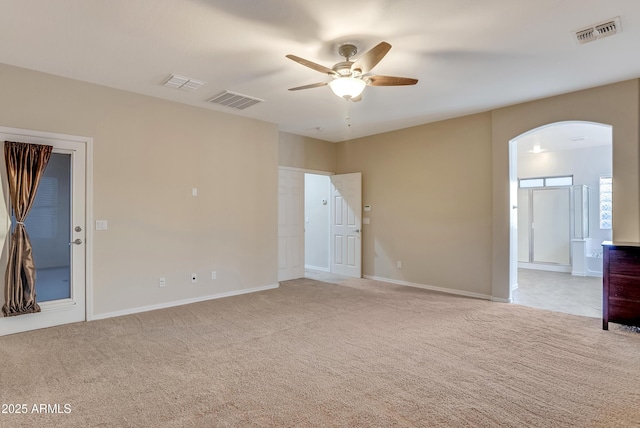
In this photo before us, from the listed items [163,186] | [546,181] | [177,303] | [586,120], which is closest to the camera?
[586,120]

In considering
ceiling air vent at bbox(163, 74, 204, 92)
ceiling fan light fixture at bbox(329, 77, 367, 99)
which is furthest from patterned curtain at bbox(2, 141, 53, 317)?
ceiling fan light fixture at bbox(329, 77, 367, 99)

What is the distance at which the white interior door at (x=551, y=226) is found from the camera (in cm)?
776

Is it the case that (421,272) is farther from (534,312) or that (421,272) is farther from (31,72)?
(31,72)

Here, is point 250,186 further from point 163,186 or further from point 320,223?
point 320,223

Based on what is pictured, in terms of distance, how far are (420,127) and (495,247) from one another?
2.46 metres

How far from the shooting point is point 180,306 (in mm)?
4848

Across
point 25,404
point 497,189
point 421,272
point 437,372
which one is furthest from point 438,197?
point 25,404

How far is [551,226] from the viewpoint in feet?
26.2

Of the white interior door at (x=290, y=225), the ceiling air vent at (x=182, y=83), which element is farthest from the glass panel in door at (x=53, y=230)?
the white interior door at (x=290, y=225)

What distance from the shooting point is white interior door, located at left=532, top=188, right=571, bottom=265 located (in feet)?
25.5

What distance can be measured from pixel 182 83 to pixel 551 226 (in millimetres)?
8246

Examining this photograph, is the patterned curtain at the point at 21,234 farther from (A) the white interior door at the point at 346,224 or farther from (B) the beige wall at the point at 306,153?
(A) the white interior door at the point at 346,224

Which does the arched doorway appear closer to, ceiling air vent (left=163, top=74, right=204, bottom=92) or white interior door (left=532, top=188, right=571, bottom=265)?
white interior door (left=532, top=188, right=571, bottom=265)

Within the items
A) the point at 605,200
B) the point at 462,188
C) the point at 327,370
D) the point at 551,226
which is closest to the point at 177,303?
the point at 327,370
